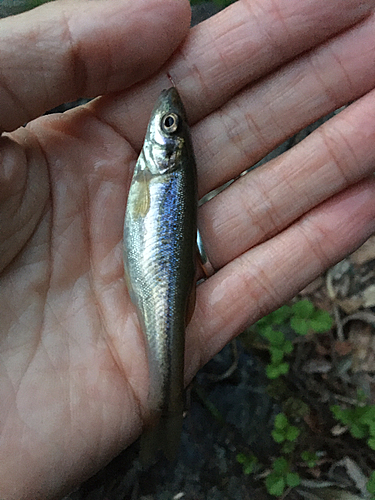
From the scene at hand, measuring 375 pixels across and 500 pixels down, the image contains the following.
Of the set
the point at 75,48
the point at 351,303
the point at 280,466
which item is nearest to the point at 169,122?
the point at 75,48

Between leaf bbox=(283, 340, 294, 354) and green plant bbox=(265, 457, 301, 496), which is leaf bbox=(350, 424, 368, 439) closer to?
green plant bbox=(265, 457, 301, 496)

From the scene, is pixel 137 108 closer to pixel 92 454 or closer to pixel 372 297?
pixel 92 454

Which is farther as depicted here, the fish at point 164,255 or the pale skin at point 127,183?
the fish at point 164,255

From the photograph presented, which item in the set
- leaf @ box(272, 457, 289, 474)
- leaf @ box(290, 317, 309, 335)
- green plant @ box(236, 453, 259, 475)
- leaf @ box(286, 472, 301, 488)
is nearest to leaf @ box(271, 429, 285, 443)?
leaf @ box(272, 457, 289, 474)

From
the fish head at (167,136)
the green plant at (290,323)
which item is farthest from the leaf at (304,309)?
the fish head at (167,136)

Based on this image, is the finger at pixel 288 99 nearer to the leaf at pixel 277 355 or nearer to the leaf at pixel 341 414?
the leaf at pixel 277 355

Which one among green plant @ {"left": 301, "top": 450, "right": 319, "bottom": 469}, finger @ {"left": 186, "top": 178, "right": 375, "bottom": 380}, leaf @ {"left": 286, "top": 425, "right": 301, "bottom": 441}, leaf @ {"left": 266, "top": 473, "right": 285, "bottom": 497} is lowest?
green plant @ {"left": 301, "top": 450, "right": 319, "bottom": 469}

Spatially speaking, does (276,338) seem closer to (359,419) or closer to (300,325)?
(300,325)
